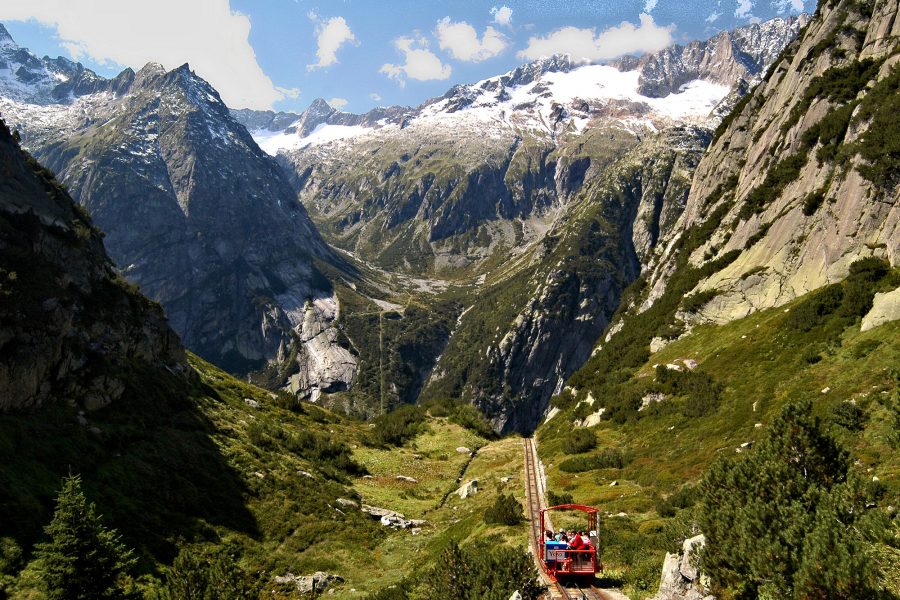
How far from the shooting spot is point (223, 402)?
6009cm

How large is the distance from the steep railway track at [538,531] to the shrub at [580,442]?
12.9 feet

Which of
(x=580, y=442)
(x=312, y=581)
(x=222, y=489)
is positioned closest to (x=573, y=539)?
(x=312, y=581)

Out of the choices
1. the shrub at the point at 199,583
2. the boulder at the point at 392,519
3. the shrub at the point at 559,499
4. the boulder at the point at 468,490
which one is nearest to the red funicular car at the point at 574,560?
the shrub at the point at 199,583

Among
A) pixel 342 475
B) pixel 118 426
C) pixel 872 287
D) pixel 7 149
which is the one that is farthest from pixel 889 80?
pixel 7 149

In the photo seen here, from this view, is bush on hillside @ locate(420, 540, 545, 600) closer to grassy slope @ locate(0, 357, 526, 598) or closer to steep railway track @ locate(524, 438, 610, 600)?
steep railway track @ locate(524, 438, 610, 600)

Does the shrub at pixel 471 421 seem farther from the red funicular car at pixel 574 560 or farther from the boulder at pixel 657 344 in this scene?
the red funicular car at pixel 574 560

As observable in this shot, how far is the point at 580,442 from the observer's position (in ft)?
173

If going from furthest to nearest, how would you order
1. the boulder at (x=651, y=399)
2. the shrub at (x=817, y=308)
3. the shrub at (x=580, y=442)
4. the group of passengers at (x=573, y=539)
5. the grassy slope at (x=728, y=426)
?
the boulder at (x=651, y=399)
the shrub at (x=580, y=442)
the shrub at (x=817, y=308)
the grassy slope at (x=728, y=426)
the group of passengers at (x=573, y=539)

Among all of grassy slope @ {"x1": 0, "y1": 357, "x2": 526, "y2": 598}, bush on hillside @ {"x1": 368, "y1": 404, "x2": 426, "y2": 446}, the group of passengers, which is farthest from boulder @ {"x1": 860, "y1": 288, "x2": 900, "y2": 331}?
bush on hillside @ {"x1": 368, "y1": 404, "x2": 426, "y2": 446}

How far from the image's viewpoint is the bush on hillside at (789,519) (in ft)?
41.0

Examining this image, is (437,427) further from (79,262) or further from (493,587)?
(493,587)

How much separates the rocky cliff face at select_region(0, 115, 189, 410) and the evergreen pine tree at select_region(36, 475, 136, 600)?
1815 centimetres

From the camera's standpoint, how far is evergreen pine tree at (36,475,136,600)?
19.8 meters

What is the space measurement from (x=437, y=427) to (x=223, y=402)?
32.5m
